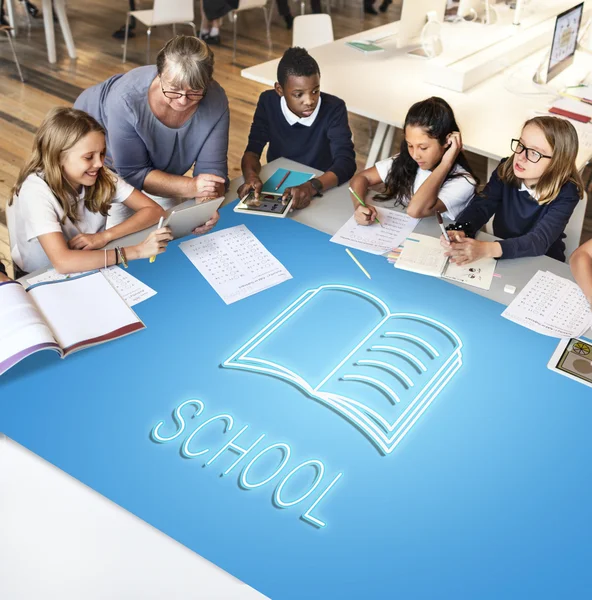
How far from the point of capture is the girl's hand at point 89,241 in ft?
7.03

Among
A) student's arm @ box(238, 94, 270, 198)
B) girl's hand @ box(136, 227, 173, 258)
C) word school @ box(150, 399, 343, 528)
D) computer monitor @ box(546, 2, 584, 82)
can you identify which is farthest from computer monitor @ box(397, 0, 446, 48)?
word school @ box(150, 399, 343, 528)

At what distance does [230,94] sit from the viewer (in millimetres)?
5332

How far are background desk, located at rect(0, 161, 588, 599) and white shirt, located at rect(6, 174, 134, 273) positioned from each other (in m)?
0.89

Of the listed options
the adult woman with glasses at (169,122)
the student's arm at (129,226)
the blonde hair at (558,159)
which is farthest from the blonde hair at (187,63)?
the blonde hair at (558,159)

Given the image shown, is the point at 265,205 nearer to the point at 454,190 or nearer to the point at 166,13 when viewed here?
the point at 454,190

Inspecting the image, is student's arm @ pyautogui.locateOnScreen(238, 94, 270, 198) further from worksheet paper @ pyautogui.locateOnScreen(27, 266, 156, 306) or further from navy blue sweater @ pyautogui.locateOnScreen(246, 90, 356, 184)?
worksheet paper @ pyautogui.locateOnScreen(27, 266, 156, 306)

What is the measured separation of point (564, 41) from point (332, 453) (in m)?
3.31

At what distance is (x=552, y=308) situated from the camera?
2027mm

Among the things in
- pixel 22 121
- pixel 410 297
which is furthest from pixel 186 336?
pixel 22 121

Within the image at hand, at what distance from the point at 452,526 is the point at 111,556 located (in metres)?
0.71

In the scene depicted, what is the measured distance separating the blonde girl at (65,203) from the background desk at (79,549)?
798 millimetres

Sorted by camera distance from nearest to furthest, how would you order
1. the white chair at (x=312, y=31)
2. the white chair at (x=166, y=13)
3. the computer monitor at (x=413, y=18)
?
the computer monitor at (x=413, y=18) → the white chair at (x=312, y=31) → the white chair at (x=166, y=13)

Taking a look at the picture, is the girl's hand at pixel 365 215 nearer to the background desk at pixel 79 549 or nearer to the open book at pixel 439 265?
the open book at pixel 439 265

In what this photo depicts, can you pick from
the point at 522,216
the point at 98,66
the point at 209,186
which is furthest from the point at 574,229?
the point at 98,66
